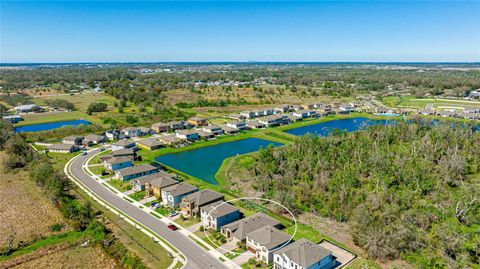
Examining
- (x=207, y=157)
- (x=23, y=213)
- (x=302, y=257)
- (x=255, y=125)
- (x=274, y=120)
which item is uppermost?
(x=302, y=257)

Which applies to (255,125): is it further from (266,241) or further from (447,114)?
(447,114)

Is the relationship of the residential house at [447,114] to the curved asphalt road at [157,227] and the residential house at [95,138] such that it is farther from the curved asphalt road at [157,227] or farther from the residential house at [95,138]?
the residential house at [95,138]

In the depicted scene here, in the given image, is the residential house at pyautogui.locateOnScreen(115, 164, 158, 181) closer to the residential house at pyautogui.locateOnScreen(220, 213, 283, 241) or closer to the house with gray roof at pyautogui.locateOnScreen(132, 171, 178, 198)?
the house with gray roof at pyautogui.locateOnScreen(132, 171, 178, 198)

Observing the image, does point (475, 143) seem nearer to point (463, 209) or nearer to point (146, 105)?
point (463, 209)

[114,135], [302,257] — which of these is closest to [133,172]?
[114,135]

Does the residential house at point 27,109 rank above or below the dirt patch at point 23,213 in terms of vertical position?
above

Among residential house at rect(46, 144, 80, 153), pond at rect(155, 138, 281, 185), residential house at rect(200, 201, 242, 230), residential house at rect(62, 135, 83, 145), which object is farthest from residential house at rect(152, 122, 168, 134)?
residential house at rect(200, 201, 242, 230)

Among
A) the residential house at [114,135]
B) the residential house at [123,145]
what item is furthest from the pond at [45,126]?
the residential house at [123,145]
